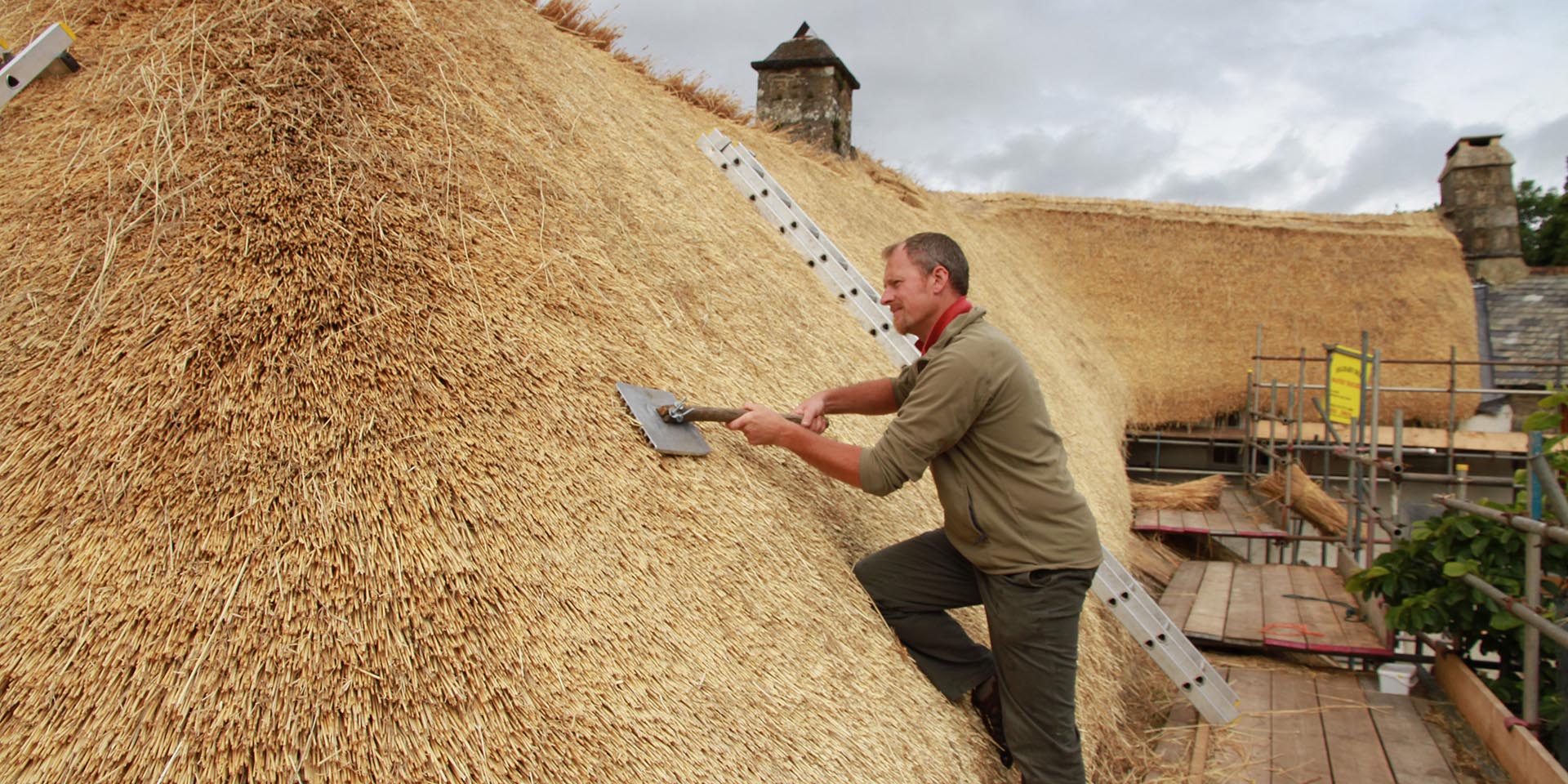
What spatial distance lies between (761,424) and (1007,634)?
2.99 ft

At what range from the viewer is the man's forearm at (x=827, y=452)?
2.54m

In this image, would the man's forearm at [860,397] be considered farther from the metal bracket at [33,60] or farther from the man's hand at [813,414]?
the metal bracket at [33,60]

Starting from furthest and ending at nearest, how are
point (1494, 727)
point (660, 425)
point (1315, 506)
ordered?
1. point (1315, 506)
2. point (1494, 727)
3. point (660, 425)

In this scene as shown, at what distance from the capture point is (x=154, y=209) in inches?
87.0

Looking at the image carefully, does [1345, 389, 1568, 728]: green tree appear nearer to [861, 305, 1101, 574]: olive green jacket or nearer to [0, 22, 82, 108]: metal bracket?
[861, 305, 1101, 574]: olive green jacket

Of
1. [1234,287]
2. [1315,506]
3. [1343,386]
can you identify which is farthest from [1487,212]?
[1343,386]

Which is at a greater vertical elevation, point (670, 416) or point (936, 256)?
point (936, 256)

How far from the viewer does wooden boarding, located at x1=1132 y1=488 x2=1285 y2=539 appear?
807 cm

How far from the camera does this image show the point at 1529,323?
555 inches

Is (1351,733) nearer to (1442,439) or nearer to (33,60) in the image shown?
(33,60)

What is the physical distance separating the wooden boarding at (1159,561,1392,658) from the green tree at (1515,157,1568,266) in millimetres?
19049

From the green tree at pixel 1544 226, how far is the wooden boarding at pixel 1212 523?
16.6 m

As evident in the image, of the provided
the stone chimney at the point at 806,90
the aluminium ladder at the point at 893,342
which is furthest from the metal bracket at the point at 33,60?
the stone chimney at the point at 806,90

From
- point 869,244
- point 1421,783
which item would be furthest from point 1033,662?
point 869,244
